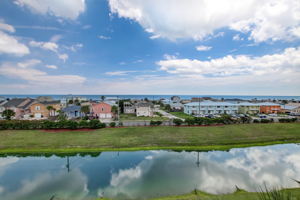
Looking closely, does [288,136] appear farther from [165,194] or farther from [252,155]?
[165,194]

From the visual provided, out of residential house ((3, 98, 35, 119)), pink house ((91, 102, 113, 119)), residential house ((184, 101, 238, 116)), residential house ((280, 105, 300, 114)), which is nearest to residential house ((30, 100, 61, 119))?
residential house ((3, 98, 35, 119))

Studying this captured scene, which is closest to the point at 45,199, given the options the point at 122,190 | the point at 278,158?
the point at 122,190

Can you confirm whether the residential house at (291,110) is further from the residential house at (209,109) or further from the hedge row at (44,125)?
the hedge row at (44,125)

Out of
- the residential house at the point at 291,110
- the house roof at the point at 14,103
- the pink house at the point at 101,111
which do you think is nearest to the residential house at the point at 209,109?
the residential house at the point at 291,110

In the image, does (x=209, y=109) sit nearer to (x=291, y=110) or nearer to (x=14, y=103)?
(x=291, y=110)

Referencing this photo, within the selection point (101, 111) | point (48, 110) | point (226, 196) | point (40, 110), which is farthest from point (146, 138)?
point (40, 110)

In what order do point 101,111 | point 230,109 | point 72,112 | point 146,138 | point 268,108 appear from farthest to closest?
point 268,108
point 230,109
point 72,112
point 101,111
point 146,138
